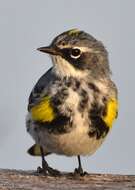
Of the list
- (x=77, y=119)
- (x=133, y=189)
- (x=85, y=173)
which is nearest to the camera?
(x=133, y=189)

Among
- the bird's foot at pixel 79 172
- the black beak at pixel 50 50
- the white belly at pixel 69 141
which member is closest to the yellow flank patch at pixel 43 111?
the white belly at pixel 69 141

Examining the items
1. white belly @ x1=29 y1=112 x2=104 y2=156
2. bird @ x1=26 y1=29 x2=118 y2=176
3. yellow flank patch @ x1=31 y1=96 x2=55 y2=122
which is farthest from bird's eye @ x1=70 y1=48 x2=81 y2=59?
white belly @ x1=29 y1=112 x2=104 y2=156

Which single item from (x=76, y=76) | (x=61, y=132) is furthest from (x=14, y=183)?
(x=76, y=76)

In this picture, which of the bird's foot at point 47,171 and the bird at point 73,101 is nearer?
the bird at point 73,101

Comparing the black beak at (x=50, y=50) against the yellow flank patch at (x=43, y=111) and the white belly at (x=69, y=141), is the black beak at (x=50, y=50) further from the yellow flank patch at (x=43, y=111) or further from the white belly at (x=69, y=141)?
the white belly at (x=69, y=141)

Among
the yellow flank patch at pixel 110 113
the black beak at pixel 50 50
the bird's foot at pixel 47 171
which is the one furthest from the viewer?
the bird's foot at pixel 47 171

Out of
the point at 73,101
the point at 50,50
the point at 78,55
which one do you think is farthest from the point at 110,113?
the point at 50,50

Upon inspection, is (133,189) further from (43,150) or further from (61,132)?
(43,150)
